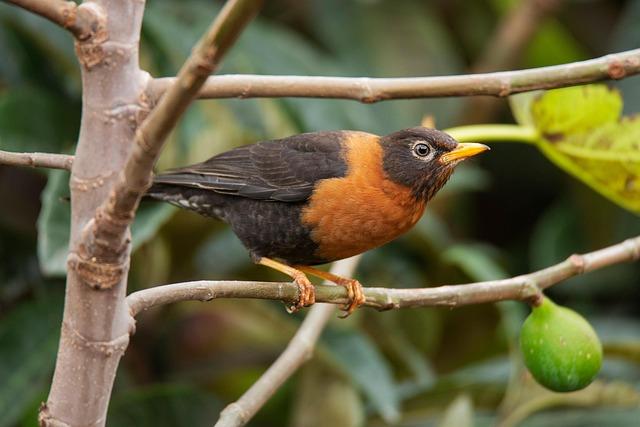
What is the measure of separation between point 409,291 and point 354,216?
663 millimetres

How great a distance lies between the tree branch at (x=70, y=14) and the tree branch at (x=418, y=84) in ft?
0.60

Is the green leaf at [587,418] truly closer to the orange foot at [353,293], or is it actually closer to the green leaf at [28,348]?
the orange foot at [353,293]

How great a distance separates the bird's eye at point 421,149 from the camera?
252cm

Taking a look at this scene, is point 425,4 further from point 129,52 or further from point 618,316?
point 129,52

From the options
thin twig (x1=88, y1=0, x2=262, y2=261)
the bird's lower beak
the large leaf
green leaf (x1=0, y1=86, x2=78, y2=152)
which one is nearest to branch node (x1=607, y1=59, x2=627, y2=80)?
thin twig (x1=88, y1=0, x2=262, y2=261)

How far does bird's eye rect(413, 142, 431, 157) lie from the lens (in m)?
2.52

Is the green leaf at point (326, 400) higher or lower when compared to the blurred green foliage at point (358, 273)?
lower

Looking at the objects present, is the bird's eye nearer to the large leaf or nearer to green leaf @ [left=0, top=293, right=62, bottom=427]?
the large leaf

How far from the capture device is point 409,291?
5.69ft

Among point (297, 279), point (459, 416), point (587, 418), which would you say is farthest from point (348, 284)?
point (587, 418)

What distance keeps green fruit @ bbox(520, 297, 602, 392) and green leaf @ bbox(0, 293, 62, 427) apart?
155cm

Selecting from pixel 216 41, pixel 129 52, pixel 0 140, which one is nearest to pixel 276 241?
pixel 0 140

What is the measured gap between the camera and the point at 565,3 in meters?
4.25

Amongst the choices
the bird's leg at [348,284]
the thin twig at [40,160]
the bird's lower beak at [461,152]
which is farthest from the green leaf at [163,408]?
the thin twig at [40,160]
